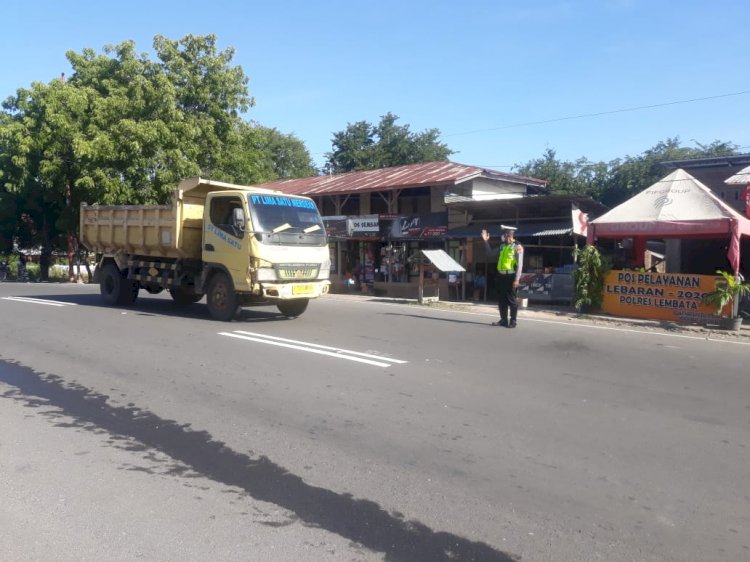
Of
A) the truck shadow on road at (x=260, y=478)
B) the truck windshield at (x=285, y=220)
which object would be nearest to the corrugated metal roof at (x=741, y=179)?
the truck windshield at (x=285, y=220)

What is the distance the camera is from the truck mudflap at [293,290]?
38.1 feet

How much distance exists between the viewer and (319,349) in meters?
9.43

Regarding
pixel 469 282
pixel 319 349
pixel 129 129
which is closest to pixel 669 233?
pixel 469 282

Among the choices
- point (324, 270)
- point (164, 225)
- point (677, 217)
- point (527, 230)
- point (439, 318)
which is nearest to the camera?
point (324, 270)

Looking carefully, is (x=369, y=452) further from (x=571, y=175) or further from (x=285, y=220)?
(x=571, y=175)

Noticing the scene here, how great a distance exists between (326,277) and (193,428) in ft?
23.3

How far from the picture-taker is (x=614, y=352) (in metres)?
9.81

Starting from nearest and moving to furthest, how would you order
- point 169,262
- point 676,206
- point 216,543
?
point 216,543
point 169,262
point 676,206

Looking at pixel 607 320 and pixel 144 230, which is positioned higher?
pixel 144 230

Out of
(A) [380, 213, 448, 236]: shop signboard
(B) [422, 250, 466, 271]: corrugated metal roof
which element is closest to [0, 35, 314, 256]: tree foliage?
(A) [380, 213, 448, 236]: shop signboard

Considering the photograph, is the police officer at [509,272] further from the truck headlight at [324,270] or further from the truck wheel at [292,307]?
the truck wheel at [292,307]

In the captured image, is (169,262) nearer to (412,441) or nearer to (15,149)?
(412,441)

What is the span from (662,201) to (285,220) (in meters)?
9.54

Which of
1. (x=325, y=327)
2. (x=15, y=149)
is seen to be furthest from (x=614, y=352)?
(x=15, y=149)
